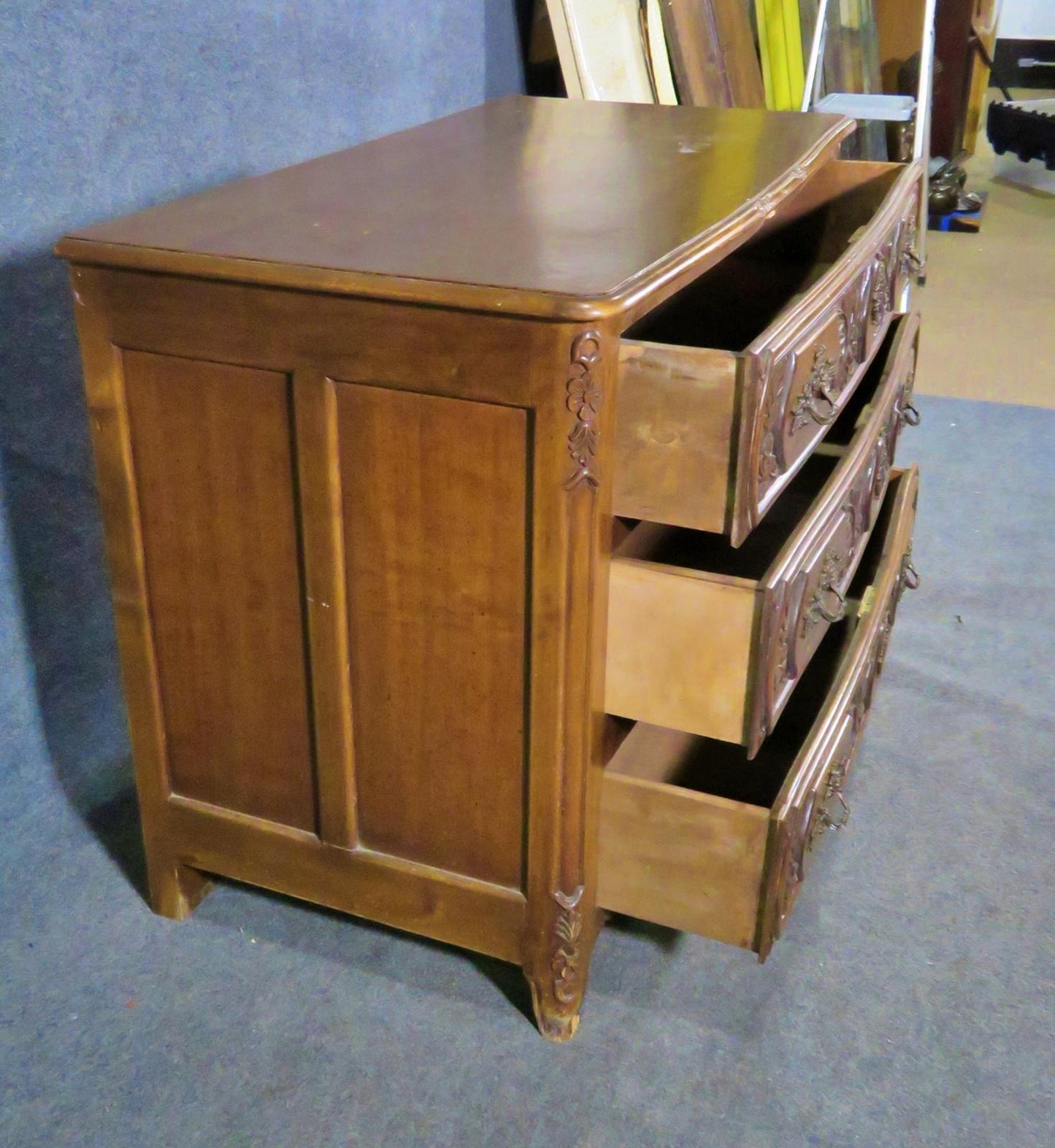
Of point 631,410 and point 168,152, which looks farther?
point 168,152

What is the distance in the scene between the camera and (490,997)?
1.21 m

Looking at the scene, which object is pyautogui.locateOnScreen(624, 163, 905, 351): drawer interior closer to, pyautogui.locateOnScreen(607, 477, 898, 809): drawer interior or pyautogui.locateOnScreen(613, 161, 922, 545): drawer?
pyautogui.locateOnScreen(613, 161, 922, 545): drawer

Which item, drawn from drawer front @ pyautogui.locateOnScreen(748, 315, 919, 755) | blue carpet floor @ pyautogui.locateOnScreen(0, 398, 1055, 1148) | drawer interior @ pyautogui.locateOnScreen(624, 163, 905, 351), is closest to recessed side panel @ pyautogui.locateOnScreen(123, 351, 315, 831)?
blue carpet floor @ pyautogui.locateOnScreen(0, 398, 1055, 1148)

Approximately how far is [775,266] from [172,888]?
3.64ft

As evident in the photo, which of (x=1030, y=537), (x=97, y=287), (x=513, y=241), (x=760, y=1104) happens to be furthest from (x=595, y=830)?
(x=1030, y=537)

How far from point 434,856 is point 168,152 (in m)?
0.80

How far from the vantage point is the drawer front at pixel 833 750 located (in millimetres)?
1086

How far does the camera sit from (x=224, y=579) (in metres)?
1.11

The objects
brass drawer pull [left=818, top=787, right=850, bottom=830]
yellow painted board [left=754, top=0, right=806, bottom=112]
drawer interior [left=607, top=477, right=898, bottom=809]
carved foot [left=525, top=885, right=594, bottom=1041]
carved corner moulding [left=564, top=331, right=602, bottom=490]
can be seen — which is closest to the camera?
carved corner moulding [left=564, top=331, right=602, bottom=490]

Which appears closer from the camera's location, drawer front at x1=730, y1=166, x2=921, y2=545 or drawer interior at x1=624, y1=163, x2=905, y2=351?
drawer front at x1=730, y1=166, x2=921, y2=545

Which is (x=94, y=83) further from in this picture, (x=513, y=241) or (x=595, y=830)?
(x=595, y=830)

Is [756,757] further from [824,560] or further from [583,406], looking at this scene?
[583,406]

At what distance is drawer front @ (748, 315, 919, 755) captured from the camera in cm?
103

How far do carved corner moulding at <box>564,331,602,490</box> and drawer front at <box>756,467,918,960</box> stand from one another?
0.36m
